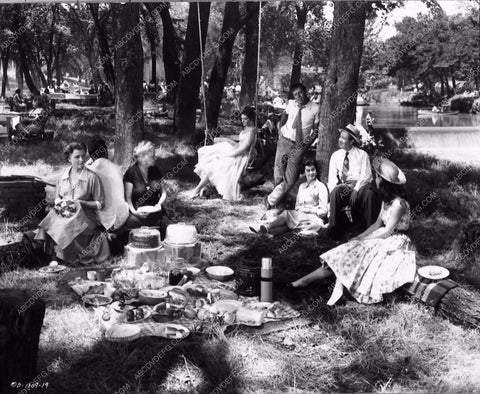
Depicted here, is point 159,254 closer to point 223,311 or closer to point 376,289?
point 223,311

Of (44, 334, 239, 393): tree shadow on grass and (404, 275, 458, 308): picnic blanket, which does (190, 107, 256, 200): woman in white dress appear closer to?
(404, 275, 458, 308): picnic blanket

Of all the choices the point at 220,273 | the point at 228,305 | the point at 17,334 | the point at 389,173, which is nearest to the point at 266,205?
the point at 220,273

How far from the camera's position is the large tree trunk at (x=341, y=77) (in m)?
8.09

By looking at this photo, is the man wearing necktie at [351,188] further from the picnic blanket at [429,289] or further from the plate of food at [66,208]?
the plate of food at [66,208]

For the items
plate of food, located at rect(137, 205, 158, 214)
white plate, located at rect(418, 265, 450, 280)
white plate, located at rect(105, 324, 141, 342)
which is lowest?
white plate, located at rect(105, 324, 141, 342)

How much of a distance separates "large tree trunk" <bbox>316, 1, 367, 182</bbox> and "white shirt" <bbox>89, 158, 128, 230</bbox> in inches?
125

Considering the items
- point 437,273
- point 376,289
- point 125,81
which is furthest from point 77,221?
point 125,81

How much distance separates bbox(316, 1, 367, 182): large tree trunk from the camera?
809 centimetres

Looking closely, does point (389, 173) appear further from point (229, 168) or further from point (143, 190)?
point (229, 168)

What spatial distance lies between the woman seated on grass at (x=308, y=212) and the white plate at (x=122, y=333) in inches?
130

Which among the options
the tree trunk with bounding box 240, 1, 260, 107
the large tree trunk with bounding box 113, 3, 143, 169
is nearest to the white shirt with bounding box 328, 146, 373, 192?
the large tree trunk with bounding box 113, 3, 143, 169

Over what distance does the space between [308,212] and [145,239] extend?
243 centimetres

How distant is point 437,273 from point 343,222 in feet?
7.13

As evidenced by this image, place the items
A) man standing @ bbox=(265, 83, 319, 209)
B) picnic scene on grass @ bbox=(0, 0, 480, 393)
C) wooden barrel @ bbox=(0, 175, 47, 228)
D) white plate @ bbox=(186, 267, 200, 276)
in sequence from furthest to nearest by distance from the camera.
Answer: man standing @ bbox=(265, 83, 319, 209)
wooden barrel @ bbox=(0, 175, 47, 228)
white plate @ bbox=(186, 267, 200, 276)
picnic scene on grass @ bbox=(0, 0, 480, 393)
